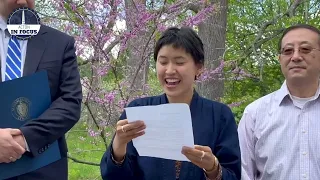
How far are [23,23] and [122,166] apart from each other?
874 millimetres

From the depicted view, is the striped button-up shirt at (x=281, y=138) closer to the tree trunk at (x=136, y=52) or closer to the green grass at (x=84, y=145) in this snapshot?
the tree trunk at (x=136, y=52)

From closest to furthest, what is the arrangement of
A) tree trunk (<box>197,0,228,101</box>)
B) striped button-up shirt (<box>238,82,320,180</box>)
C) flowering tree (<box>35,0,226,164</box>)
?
1. striped button-up shirt (<box>238,82,320,180</box>)
2. flowering tree (<box>35,0,226,164</box>)
3. tree trunk (<box>197,0,228,101</box>)

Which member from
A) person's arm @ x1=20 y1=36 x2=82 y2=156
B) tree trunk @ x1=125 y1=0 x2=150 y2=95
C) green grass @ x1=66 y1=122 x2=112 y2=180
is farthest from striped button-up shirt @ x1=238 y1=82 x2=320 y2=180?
green grass @ x1=66 y1=122 x2=112 y2=180

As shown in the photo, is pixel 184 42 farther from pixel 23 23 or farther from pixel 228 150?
pixel 23 23

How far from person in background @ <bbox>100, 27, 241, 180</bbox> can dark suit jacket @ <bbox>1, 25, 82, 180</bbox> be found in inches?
10.9

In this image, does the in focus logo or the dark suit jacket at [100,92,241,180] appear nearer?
the dark suit jacket at [100,92,241,180]

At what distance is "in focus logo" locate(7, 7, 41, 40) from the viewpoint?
95.0 inches

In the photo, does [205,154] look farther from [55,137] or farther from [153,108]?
[55,137]

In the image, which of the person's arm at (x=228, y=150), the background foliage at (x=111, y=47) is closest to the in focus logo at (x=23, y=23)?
the person's arm at (x=228, y=150)

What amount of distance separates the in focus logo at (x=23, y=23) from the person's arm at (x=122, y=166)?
2.33 feet

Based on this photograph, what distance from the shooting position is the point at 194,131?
7.65 feet

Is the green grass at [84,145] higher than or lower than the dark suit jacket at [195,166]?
lower

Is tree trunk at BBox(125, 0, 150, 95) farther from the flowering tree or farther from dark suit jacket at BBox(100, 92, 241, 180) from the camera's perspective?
dark suit jacket at BBox(100, 92, 241, 180)

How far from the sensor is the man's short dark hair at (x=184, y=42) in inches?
92.7
